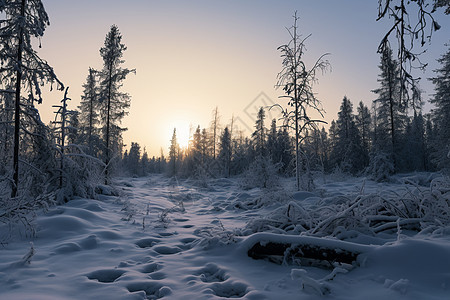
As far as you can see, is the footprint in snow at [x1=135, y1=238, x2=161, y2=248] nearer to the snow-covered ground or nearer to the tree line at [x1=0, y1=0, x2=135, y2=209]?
the snow-covered ground

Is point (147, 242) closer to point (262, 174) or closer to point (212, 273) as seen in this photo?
point (212, 273)

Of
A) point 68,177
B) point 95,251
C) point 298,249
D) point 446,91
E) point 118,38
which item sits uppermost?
point 118,38

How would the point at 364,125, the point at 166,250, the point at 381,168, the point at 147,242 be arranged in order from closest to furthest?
the point at 166,250
the point at 147,242
the point at 381,168
the point at 364,125

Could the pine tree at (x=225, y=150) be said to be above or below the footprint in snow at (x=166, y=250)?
above

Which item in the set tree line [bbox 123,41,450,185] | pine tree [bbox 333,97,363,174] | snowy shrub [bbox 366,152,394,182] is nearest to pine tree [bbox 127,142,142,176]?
tree line [bbox 123,41,450,185]

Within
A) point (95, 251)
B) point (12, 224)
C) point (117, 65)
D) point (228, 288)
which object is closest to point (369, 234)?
point (228, 288)

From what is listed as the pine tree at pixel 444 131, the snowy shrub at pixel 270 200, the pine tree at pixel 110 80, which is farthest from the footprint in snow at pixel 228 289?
the pine tree at pixel 444 131

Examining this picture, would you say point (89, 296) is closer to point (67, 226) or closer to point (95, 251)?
point (95, 251)

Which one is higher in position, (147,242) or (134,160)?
(134,160)

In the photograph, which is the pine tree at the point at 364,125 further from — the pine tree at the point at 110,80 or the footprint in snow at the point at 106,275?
the footprint in snow at the point at 106,275

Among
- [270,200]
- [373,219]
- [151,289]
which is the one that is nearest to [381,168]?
[270,200]

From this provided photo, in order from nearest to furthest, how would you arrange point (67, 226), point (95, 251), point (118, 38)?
point (95, 251) → point (67, 226) → point (118, 38)

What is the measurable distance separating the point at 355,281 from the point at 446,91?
87.4 feet

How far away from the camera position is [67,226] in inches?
212
